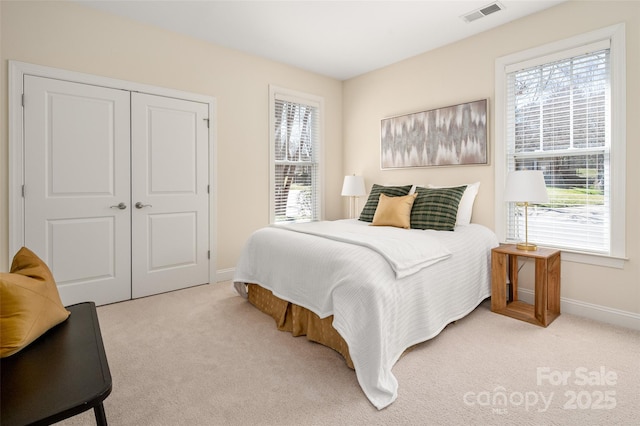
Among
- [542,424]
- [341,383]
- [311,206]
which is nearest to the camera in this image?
[542,424]

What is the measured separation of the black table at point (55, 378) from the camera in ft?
3.27

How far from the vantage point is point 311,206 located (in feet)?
15.8

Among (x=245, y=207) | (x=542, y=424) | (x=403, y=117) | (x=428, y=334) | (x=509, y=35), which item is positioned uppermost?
(x=509, y=35)

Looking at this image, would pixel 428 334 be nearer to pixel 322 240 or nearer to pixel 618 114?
pixel 322 240

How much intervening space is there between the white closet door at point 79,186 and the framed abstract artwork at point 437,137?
2.95 metres

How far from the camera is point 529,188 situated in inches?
104

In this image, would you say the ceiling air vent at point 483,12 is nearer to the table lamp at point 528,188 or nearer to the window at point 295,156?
the table lamp at point 528,188

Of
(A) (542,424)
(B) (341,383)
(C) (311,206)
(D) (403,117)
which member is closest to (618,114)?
(D) (403,117)

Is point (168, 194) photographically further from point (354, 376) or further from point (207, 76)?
point (354, 376)

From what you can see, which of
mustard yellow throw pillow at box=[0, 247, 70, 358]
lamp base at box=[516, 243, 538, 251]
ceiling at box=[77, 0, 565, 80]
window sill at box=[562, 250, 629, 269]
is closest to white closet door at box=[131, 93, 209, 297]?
ceiling at box=[77, 0, 565, 80]

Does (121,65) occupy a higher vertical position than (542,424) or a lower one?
higher

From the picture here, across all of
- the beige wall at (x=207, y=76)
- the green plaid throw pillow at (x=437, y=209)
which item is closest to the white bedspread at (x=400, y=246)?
the green plaid throw pillow at (x=437, y=209)

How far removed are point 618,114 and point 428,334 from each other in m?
2.25

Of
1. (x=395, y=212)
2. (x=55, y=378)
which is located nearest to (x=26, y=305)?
(x=55, y=378)
